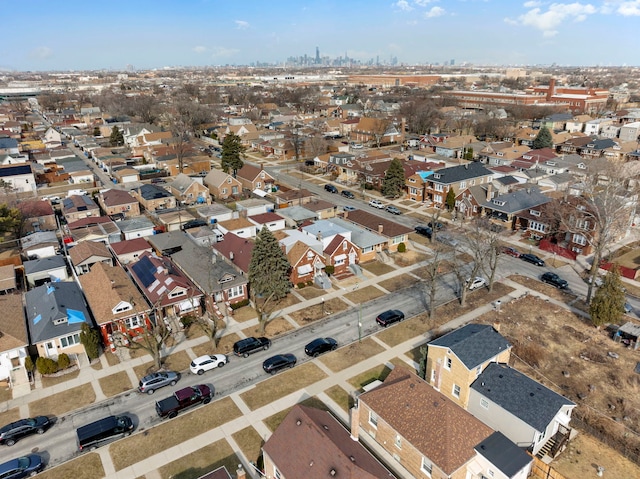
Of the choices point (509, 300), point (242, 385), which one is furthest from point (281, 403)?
point (509, 300)

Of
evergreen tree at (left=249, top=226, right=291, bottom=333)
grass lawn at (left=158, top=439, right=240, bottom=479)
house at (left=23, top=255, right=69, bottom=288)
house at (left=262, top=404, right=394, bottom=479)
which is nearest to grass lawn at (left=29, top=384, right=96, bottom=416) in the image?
grass lawn at (left=158, top=439, right=240, bottom=479)

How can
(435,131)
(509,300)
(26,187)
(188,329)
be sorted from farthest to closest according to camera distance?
(435,131)
(26,187)
(509,300)
(188,329)

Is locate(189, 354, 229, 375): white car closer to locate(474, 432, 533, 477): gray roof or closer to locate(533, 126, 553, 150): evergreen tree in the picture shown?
locate(474, 432, 533, 477): gray roof

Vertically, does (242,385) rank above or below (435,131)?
below

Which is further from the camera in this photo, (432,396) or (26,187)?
(26,187)

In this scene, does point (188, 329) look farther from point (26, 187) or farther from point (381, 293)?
point (26, 187)

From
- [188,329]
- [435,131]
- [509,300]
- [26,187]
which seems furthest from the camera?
[435,131]

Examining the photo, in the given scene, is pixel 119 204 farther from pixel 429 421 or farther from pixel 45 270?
pixel 429 421
